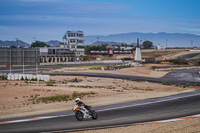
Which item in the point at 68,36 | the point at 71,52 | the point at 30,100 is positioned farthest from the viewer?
the point at 68,36

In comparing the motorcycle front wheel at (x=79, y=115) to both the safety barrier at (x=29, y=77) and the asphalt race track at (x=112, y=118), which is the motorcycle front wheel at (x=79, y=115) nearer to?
the asphalt race track at (x=112, y=118)

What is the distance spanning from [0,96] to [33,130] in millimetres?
16699

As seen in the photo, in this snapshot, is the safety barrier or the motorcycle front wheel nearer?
the motorcycle front wheel

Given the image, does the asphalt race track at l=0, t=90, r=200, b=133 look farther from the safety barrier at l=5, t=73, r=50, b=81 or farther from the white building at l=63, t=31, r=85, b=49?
the white building at l=63, t=31, r=85, b=49

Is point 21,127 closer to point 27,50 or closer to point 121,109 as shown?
point 121,109

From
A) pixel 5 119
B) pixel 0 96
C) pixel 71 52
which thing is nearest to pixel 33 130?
pixel 5 119

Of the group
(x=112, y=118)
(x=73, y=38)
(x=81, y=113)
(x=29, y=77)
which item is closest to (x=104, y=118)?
(x=112, y=118)

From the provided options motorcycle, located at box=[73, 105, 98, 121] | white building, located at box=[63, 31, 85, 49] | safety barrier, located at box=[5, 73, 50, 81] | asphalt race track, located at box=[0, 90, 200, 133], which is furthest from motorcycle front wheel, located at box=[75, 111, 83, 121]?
white building, located at box=[63, 31, 85, 49]

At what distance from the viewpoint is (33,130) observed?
16000 millimetres

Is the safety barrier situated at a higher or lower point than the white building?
lower

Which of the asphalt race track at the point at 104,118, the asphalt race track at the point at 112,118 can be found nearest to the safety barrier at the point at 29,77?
the asphalt race track at the point at 112,118

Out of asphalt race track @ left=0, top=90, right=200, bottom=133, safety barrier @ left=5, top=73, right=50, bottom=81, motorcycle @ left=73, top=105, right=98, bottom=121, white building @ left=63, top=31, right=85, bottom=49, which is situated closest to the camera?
asphalt race track @ left=0, top=90, right=200, bottom=133

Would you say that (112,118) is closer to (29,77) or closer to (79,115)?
(79,115)

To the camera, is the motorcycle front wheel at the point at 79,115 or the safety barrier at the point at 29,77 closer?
the motorcycle front wheel at the point at 79,115
